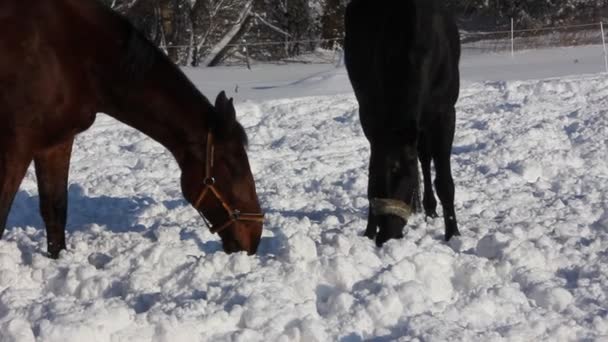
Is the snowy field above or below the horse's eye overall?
below

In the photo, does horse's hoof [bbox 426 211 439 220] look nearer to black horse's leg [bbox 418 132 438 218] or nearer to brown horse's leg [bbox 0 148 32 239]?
black horse's leg [bbox 418 132 438 218]

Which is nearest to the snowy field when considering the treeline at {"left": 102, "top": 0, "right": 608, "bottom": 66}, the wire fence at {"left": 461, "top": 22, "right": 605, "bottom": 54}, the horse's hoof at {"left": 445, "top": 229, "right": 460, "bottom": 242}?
the horse's hoof at {"left": 445, "top": 229, "right": 460, "bottom": 242}

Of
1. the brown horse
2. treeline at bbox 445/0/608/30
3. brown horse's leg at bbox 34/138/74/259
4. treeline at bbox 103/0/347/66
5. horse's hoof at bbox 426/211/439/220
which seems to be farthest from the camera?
treeline at bbox 445/0/608/30

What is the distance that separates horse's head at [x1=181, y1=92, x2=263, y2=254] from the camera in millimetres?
3781

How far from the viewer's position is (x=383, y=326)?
9.98 feet

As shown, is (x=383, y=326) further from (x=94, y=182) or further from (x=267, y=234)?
(x=94, y=182)

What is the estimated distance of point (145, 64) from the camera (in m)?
3.79

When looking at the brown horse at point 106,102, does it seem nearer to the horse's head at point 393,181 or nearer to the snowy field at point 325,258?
the snowy field at point 325,258

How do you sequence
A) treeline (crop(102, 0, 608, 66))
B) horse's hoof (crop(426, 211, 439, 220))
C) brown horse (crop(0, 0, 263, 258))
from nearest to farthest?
brown horse (crop(0, 0, 263, 258)) < horse's hoof (crop(426, 211, 439, 220)) < treeline (crop(102, 0, 608, 66))

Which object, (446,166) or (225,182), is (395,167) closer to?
(225,182)

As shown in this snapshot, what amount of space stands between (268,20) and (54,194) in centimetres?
2755

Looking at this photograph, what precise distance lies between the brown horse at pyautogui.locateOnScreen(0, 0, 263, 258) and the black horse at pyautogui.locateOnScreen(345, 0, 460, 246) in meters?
0.71

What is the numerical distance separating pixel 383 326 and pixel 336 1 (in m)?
27.5

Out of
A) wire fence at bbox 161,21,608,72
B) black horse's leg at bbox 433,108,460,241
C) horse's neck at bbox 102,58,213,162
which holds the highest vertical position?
horse's neck at bbox 102,58,213,162
